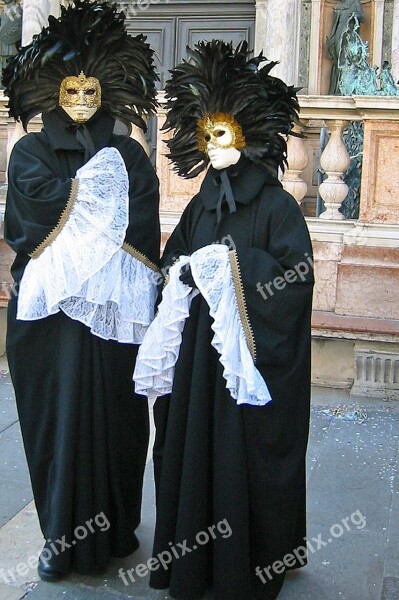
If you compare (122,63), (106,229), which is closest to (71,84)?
(122,63)

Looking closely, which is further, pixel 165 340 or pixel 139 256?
pixel 139 256

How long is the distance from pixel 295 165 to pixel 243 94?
3.38 metres

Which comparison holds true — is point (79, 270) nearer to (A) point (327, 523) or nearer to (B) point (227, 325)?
(B) point (227, 325)

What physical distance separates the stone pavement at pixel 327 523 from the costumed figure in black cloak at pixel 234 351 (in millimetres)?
328

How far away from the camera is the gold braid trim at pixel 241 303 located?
287cm

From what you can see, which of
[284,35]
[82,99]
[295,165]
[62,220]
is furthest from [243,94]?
[284,35]

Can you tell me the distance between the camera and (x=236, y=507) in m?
2.90

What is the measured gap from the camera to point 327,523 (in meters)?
3.79

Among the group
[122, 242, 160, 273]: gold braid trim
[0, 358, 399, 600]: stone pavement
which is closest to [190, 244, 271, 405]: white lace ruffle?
[122, 242, 160, 273]: gold braid trim

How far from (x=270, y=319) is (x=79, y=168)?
0.96 m

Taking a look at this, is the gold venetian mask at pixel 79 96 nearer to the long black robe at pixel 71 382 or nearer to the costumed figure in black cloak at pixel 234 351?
the long black robe at pixel 71 382

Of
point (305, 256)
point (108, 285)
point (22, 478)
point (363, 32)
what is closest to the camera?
point (305, 256)

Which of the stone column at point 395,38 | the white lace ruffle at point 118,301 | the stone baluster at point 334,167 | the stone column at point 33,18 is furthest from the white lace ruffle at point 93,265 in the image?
the stone column at point 395,38

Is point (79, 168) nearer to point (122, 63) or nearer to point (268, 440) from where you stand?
point (122, 63)
